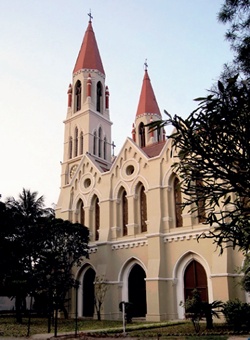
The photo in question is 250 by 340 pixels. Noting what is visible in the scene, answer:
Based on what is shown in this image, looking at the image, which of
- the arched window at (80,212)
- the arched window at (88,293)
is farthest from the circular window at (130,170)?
the arched window at (88,293)

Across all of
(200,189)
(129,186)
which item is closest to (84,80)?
(129,186)

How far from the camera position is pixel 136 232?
26656 mm

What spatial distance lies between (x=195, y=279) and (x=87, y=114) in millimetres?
19423

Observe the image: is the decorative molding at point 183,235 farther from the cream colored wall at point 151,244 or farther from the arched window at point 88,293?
the arched window at point 88,293

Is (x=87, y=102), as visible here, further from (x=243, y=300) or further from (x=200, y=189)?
(x=200, y=189)

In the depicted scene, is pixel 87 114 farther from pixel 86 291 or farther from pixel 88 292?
pixel 88 292

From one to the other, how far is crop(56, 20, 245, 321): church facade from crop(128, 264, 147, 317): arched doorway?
65 millimetres

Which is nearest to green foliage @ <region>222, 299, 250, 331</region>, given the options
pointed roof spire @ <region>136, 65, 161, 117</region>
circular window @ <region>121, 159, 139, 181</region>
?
circular window @ <region>121, 159, 139, 181</region>

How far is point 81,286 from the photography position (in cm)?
2880

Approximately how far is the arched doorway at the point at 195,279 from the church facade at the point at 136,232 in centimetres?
6

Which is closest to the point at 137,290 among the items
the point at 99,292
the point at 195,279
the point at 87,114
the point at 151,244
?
the point at 99,292

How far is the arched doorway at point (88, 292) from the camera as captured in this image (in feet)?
91.4

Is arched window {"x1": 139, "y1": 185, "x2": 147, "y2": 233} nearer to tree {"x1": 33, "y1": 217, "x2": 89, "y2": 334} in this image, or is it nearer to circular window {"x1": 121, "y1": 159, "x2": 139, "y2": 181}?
circular window {"x1": 121, "y1": 159, "x2": 139, "y2": 181}

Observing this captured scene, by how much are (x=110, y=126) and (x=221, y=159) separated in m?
32.2
